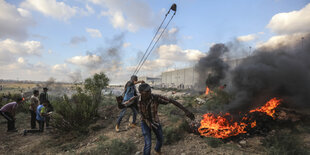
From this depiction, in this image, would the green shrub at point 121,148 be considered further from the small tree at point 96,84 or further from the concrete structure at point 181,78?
the concrete structure at point 181,78

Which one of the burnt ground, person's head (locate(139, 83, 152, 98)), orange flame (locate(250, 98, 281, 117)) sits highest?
person's head (locate(139, 83, 152, 98))

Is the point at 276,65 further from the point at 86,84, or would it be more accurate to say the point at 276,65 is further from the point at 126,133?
the point at 86,84

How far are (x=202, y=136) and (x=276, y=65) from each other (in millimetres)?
5911

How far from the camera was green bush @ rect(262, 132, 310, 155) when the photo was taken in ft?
12.1

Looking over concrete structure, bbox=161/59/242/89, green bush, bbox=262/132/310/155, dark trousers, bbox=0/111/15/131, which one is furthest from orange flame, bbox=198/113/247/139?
concrete structure, bbox=161/59/242/89

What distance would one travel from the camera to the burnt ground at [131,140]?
432cm

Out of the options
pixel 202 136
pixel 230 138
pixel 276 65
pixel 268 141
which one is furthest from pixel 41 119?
pixel 276 65

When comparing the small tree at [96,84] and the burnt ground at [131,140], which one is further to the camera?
the small tree at [96,84]

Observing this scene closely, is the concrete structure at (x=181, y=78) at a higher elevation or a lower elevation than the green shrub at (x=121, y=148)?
higher

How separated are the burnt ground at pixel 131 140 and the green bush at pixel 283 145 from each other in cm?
14

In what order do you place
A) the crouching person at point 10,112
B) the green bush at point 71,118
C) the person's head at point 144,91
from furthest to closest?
the crouching person at point 10,112
the green bush at point 71,118
the person's head at point 144,91

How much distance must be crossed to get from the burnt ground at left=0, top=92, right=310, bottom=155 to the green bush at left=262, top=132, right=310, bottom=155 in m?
0.14

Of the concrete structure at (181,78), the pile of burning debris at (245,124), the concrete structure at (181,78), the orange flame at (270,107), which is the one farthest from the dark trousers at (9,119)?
the concrete structure at (181,78)

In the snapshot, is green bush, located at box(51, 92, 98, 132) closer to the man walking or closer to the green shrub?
the man walking
